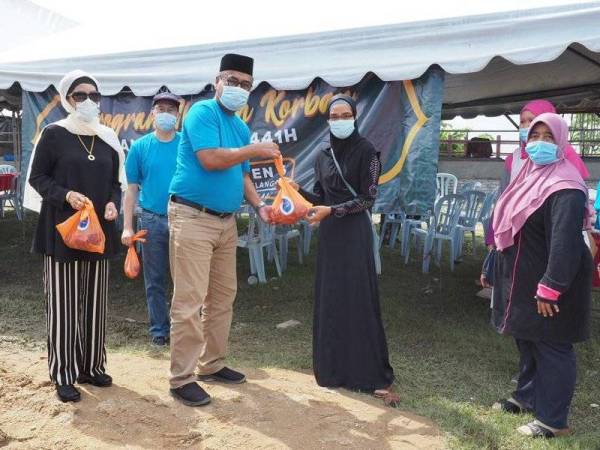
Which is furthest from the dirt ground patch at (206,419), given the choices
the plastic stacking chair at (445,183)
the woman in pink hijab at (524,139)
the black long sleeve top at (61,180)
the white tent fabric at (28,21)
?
the plastic stacking chair at (445,183)

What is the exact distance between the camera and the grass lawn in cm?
344

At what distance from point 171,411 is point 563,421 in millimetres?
2083

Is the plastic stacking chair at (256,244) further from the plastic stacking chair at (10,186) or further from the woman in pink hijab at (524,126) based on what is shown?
the plastic stacking chair at (10,186)

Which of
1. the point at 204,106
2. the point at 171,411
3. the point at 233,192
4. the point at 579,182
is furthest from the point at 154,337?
the point at 579,182

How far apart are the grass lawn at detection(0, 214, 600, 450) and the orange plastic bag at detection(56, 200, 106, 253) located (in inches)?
56.3

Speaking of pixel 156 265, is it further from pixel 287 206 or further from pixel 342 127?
pixel 342 127

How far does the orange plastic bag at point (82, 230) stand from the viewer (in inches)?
126

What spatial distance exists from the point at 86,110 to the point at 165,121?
1.11 metres

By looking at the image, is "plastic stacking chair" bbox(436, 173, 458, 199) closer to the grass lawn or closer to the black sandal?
the grass lawn

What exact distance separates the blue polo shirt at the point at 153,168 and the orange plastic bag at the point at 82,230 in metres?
1.21

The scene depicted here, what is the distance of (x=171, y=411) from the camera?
3256 millimetres

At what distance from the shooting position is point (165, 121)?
14.6 ft

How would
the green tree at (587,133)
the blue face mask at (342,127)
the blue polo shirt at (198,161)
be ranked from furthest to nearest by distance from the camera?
the green tree at (587,133) < the blue face mask at (342,127) < the blue polo shirt at (198,161)

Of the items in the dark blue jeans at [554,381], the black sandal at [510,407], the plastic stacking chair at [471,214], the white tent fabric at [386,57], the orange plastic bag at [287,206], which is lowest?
the black sandal at [510,407]
